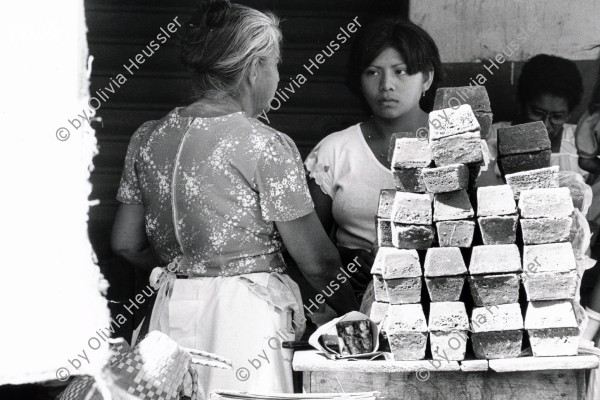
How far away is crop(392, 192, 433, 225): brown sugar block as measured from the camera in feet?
9.25

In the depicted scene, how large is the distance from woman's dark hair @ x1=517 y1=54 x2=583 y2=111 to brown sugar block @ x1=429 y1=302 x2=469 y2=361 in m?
2.20

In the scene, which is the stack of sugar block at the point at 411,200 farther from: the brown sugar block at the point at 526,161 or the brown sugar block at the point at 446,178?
the brown sugar block at the point at 526,161

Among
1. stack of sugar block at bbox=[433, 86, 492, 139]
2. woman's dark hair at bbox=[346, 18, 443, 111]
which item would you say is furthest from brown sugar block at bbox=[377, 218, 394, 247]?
woman's dark hair at bbox=[346, 18, 443, 111]

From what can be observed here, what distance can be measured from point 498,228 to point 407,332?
0.43 meters

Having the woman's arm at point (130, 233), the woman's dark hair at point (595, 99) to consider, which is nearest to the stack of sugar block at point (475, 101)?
the woman's arm at point (130, 233)

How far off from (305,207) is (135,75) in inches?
74.1

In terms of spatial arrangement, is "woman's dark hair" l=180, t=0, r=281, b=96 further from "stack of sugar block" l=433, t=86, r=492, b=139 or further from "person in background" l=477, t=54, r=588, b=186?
"person in background" l=477, t=54, r=588, b=186

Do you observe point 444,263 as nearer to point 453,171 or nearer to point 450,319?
point 450,319

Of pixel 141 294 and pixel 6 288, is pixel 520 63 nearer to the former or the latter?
pixel 141 294

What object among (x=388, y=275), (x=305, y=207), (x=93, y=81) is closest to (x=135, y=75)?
(x=93, y=81)

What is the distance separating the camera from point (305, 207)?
332cm

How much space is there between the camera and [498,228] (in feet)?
9.26

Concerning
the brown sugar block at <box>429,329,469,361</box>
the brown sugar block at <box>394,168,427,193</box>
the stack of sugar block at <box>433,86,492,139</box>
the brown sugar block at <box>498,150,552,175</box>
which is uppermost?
the stack of sugar block at <box>433,86,492,139</box>

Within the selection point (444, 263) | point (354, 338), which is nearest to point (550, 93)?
point (444, 263)
